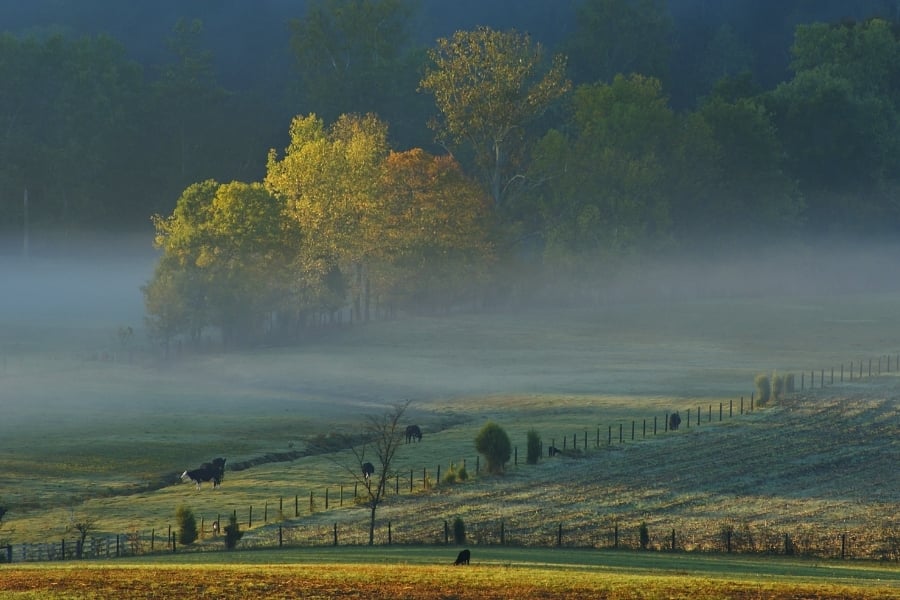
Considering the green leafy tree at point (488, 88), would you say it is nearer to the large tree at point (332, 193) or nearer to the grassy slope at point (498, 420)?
the large tree at point (332, 193)

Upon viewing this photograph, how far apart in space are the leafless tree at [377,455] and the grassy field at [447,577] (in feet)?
23.3

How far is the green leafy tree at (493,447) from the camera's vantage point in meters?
63.7

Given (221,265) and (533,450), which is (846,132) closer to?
(221,265)

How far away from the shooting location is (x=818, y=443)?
69.3 meters

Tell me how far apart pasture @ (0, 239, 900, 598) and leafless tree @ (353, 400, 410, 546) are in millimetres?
656

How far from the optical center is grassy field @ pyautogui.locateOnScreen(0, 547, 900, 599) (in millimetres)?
35750

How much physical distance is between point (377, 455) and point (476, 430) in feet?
27.7

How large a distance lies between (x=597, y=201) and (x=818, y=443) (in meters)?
82.6

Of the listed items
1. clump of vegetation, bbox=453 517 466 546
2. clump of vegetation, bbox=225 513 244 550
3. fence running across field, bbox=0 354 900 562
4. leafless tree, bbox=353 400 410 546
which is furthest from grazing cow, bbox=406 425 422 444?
clump of vegetation, bbox=453 517 466 546

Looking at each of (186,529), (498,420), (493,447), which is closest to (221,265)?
(498,420)

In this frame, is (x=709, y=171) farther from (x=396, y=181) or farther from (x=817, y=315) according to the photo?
(x=396, y=181)

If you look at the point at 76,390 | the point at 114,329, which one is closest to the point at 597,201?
the point at 114,329

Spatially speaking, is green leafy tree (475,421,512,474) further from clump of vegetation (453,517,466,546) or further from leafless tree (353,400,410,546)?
clump of vegetation (453,517,466,546)

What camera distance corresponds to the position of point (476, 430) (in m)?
78.2
